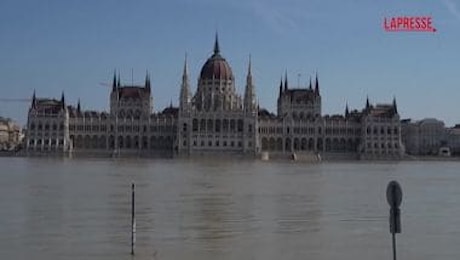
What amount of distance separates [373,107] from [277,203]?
146300 millimetres

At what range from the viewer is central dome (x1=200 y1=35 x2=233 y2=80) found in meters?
175

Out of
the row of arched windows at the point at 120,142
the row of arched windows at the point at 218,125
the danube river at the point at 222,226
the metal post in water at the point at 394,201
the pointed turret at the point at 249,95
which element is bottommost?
the danube river at the point at 222,226

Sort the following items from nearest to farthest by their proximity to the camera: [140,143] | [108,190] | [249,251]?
[249,251] < [108,190] < [140,143]

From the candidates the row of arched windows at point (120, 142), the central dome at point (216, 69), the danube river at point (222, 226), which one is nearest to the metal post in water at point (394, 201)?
the danube river at point (222, 226)

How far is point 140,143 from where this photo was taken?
539 ft

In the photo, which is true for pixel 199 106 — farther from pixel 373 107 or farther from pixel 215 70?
pixel 373 107

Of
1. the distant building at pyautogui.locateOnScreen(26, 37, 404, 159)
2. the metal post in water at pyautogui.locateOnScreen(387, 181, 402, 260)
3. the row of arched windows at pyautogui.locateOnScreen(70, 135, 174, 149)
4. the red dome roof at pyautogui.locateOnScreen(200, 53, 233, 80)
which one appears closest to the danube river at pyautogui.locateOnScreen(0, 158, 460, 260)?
the metal post in water at pyautogui.locateOnScreen(387, 181, 402, 260)

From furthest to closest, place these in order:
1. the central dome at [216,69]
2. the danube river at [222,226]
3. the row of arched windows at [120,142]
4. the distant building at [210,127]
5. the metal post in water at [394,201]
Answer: the central dome at [216,69] < the row of arched windows at [120,142] < the distant building at [210,127] < the danube river at [222,226] < the metal post in water at [394,201]

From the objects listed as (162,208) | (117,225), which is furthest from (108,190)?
(117,225)

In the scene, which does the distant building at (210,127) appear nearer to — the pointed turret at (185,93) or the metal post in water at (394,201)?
the pointed turret at (185,93)

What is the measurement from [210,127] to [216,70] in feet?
65.5

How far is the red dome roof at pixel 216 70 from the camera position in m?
175

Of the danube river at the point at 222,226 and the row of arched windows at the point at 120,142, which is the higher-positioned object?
the row of arched windows at the point at 120,142

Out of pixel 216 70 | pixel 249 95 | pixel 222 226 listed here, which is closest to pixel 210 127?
pixel 249 95
